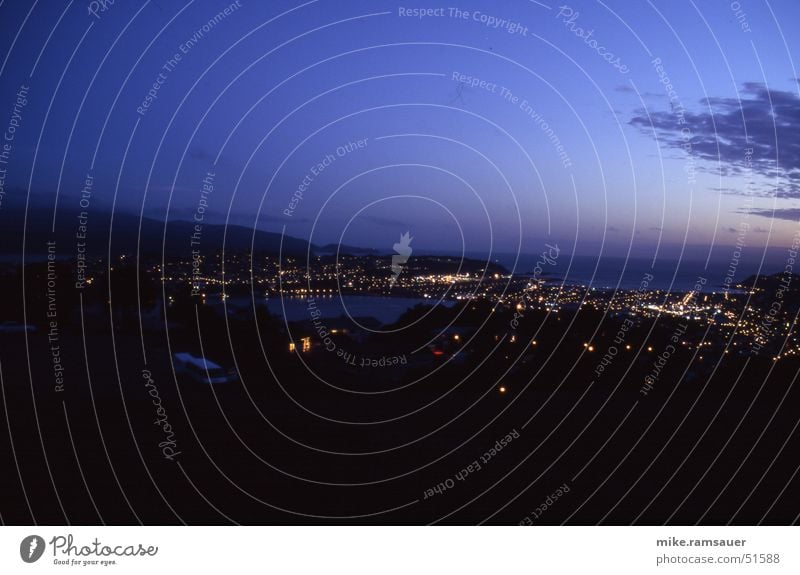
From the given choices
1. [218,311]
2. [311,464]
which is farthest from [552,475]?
A: [218,311]

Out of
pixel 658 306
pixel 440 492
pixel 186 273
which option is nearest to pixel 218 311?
pixel 186 273

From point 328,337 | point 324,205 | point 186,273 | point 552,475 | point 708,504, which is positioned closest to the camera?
point 708,504

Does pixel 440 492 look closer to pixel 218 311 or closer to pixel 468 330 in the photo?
pixel 468 330

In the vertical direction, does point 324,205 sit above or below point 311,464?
above

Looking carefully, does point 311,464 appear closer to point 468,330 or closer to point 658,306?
point 468,330

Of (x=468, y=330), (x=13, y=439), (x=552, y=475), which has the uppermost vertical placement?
(x=468, y=330)

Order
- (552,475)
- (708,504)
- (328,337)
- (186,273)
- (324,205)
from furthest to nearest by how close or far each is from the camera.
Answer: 1. (186,273)
2. (328,337)
3. (324,205)
4. (552,475)
5. (708,504)

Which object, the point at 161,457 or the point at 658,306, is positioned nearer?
the point at 161,457
